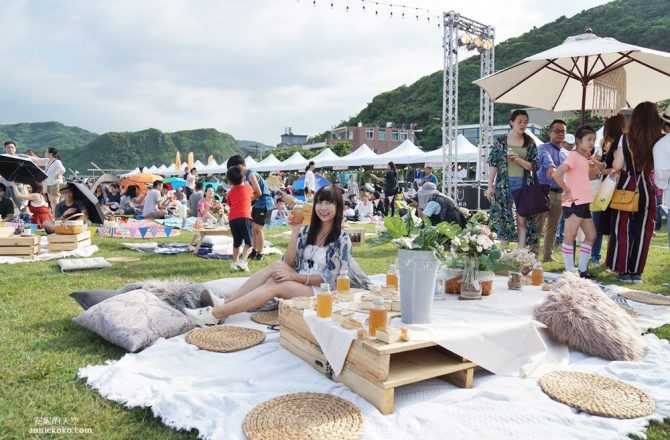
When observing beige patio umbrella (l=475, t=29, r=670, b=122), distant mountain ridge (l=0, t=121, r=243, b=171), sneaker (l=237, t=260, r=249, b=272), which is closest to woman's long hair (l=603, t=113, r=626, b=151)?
beige patio umbrella (l=475, t=29, r=670, b=122)

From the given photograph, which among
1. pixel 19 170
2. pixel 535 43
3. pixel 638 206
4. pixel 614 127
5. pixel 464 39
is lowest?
pixel 638 206

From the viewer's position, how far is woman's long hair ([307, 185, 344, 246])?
3.57 meters

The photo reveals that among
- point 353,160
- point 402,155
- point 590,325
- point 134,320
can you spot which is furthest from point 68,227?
point 353,160

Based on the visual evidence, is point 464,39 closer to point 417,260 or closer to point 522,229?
point 522,229

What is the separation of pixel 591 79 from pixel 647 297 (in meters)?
3.26

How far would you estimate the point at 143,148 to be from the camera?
139750mm

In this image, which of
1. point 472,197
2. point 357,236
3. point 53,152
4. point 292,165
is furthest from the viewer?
point 292,165

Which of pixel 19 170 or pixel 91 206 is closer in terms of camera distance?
pixel 91 206

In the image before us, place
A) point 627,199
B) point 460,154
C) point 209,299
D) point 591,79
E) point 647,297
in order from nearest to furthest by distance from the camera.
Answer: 1. point 209,299
2. point 647,297
3. point 627,199
4. point 591,79
5. point 460,154

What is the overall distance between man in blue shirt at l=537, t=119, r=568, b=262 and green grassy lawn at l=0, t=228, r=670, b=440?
49cm

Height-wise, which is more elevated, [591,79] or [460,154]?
[591,79]

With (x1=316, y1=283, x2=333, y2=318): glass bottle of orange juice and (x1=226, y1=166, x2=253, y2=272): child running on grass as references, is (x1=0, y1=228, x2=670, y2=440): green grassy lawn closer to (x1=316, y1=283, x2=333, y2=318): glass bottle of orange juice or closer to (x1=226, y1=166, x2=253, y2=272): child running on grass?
(x1=226, y1=166, x2=253, y2=272): child running on grass

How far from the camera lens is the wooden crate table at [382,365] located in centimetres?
222

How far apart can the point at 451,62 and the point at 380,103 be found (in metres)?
67.7
